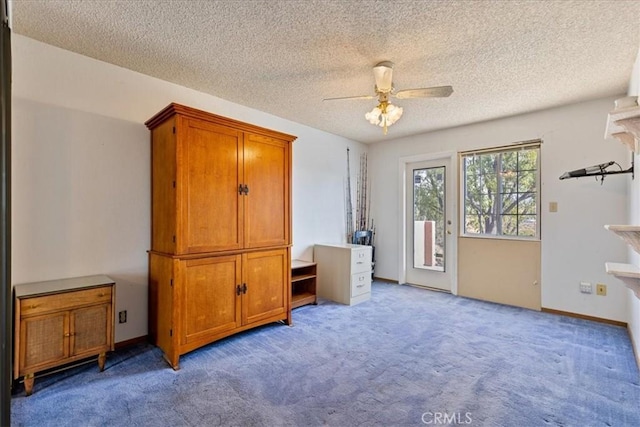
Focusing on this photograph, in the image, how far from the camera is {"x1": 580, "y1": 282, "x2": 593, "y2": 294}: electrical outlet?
3324mm

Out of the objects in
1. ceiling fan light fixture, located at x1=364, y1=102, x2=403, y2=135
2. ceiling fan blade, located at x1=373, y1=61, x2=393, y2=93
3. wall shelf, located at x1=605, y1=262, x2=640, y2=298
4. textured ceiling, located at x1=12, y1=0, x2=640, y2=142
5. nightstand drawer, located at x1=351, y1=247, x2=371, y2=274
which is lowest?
nightstand drawer, located at x1=351, y1=247, x2=371, y2=274

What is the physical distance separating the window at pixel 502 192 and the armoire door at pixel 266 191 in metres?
2.64

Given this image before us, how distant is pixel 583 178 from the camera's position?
11.0ft

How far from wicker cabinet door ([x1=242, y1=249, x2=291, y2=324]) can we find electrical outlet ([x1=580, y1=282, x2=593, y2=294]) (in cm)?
314

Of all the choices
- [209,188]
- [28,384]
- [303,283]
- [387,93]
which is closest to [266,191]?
[209,188]

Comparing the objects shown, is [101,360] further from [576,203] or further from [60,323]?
[576,203]

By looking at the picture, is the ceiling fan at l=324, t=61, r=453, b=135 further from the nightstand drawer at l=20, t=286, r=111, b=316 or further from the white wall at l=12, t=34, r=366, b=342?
the nightstand drawer at l=20, t=286, r=111, b=316

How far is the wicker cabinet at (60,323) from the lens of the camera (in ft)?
6.33

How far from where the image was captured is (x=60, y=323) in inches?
81.2

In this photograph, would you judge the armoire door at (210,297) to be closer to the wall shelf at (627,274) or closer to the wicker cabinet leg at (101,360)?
the wicker cabinet leg at (101,360)

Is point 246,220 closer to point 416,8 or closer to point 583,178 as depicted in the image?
point 416,8

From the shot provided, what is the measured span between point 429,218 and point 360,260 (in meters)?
1.43

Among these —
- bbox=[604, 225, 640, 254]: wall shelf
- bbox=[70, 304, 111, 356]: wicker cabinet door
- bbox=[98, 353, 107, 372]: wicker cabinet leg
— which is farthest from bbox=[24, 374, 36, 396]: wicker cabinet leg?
bbox=[604, 225, 640, 254]: wall shelf

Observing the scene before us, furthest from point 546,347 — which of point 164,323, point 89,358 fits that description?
point 89,358
